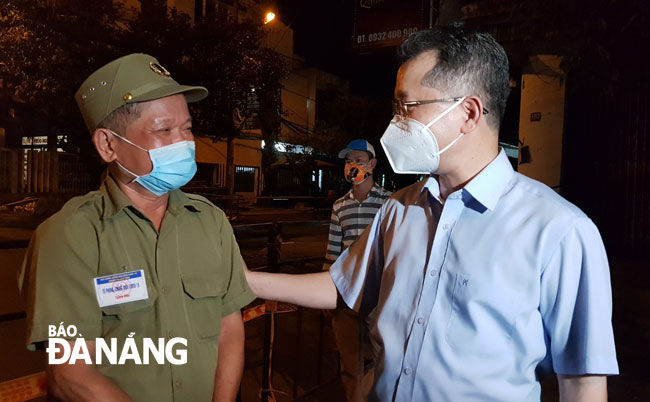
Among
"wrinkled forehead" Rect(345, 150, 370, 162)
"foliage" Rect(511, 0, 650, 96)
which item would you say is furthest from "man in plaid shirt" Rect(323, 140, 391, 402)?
"foliage" Rect(511, 0, 650, 96)

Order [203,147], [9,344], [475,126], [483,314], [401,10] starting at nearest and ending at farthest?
[483,314] → [475,126] → [9,344] → [401,10] → [203,147]

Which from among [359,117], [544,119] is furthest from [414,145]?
[359,117]

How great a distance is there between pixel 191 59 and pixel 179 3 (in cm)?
762

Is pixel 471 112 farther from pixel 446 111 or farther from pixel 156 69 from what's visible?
pixel 156 69

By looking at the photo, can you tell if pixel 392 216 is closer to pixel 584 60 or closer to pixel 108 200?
pixel 108 200

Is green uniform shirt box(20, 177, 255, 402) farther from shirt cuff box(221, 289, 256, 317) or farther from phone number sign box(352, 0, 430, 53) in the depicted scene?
phone number sign box(352, 0, 430, 53)

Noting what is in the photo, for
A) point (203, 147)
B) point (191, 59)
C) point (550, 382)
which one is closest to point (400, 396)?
point (550, 382)

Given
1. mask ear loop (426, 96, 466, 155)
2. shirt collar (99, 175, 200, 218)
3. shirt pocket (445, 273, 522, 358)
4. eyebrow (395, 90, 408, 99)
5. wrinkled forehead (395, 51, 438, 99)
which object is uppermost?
wrinkled forehead (395, 51, 438, 99)

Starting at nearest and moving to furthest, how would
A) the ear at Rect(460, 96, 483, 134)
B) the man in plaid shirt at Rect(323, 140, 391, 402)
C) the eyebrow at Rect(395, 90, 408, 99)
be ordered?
the ear at Rect(460, 96, 483, 134) < the eyebrow at Rect(395, 90, 408, 99) < the man in plaid shirt at Rect(323, 140, 391, 402)

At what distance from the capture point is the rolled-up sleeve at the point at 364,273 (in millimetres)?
2119

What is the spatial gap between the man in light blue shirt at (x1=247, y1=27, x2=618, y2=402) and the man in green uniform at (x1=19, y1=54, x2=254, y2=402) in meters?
0.66

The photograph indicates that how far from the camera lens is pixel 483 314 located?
5.28 ft

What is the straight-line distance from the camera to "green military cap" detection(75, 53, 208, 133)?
6.35ft

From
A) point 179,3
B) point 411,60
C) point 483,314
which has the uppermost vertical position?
point 179,3
